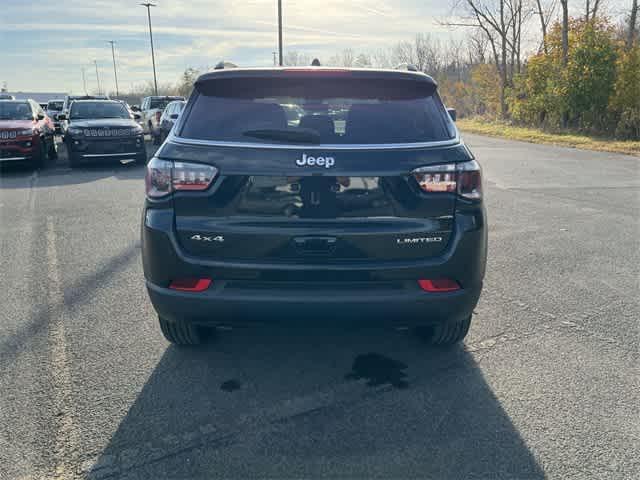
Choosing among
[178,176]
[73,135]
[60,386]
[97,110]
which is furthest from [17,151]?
[178,176]

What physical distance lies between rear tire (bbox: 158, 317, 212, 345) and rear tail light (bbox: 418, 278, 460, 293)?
5.00ft

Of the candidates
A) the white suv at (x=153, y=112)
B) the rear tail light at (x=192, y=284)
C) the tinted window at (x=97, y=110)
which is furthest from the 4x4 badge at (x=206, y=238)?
the white suv at (x=153, y=112)

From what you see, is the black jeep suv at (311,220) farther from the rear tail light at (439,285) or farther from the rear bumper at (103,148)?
the rear bumper at (103,148)

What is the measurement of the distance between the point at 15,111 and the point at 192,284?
43.0ft

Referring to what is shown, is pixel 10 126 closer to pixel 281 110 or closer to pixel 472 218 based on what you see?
pixel 281 110

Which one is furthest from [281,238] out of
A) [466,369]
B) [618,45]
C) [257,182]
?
[618,45]

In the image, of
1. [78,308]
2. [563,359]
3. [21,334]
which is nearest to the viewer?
[563,359]

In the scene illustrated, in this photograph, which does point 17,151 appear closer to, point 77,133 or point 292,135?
point 77,133

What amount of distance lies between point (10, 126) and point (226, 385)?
39.2 ft

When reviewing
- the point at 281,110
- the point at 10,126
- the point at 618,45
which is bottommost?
the point at 10,126

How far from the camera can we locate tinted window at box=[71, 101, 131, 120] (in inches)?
568

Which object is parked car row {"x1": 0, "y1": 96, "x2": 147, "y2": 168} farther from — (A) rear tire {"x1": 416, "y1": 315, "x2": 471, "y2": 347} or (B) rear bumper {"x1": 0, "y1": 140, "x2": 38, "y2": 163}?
(A) rear tire {"x1": 416, "y1": 315, "x2": 471, "y2": 347}

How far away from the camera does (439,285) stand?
9.46 ft

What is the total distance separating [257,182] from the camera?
2746mm
